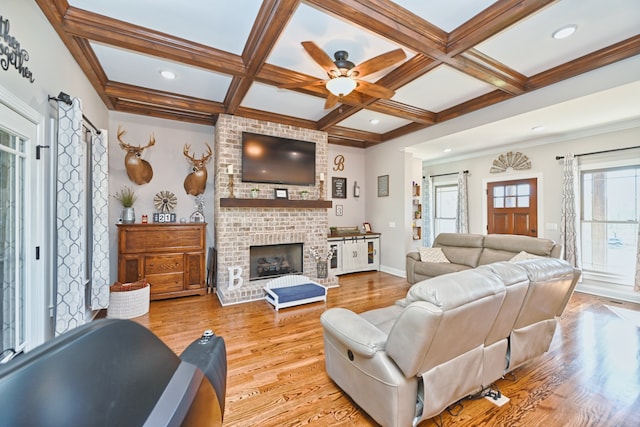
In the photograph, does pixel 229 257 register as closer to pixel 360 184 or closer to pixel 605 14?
pixel 360 184

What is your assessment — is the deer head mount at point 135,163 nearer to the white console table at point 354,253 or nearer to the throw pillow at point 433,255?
the white console table at point 354,253

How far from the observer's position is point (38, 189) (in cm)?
201

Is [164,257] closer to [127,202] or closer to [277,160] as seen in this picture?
[127,202]

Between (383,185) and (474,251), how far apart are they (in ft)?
7.23

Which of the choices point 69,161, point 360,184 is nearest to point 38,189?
point 69,161

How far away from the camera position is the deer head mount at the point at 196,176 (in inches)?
168

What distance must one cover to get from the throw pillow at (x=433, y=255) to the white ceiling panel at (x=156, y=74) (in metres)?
3.95

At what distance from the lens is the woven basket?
10.5 ft

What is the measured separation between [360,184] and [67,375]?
5948mm

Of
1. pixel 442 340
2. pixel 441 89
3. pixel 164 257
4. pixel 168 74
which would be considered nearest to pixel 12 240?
pixel 164 257

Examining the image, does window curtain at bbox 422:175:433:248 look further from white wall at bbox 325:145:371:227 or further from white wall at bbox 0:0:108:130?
white wall at bbox 0:0:108:130

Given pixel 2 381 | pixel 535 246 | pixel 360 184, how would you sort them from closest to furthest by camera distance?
pixel 2 381 < pixel 535 246 < pixel 360 184

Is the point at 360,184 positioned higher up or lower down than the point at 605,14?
lower down

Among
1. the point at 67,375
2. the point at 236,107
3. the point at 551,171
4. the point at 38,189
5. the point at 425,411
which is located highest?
the point at 236,107
